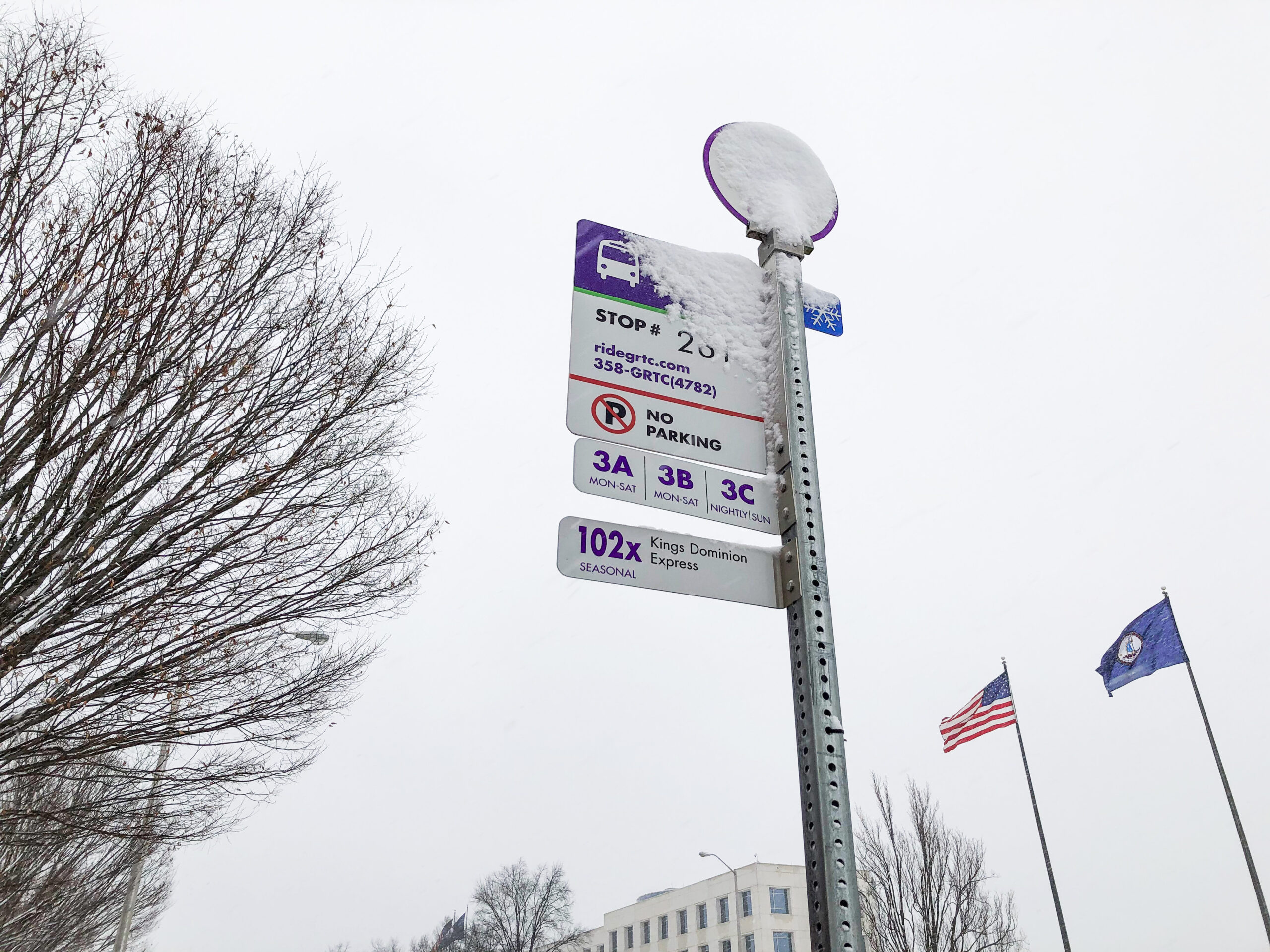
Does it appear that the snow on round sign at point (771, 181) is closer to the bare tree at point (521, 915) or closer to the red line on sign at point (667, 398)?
the red line on sign at point (667, 398)

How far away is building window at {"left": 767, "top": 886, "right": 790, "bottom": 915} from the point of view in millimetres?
46375

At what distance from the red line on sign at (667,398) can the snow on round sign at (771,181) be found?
0.67m

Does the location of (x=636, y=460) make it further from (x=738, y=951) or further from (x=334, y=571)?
(x=738, y=951)

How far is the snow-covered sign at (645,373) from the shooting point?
267 centimetres

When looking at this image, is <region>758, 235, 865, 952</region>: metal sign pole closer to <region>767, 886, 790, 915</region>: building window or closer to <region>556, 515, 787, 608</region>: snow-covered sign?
<region>556, 515, 787, 608</region>: snow-covered sign

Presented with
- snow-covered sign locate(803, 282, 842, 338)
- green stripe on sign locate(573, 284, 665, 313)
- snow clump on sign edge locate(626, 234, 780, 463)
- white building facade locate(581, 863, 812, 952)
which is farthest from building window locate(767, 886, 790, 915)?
green stripe on sign locate(573, 284, 665, 313)

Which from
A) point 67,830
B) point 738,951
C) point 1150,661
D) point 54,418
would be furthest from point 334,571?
point 738,951

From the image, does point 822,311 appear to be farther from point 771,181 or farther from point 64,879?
point 64,879

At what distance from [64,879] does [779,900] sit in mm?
41675

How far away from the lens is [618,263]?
293cm

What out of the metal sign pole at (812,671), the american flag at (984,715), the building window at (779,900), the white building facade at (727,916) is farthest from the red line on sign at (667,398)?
the building window at (779,900)

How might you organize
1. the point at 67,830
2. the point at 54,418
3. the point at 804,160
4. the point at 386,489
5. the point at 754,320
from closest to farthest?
the point at 754,320
the point at 804,160
the point at 54,418
the point at 67,830
the point at 386,489

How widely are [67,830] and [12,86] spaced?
16.1ft

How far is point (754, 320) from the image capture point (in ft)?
9.63
